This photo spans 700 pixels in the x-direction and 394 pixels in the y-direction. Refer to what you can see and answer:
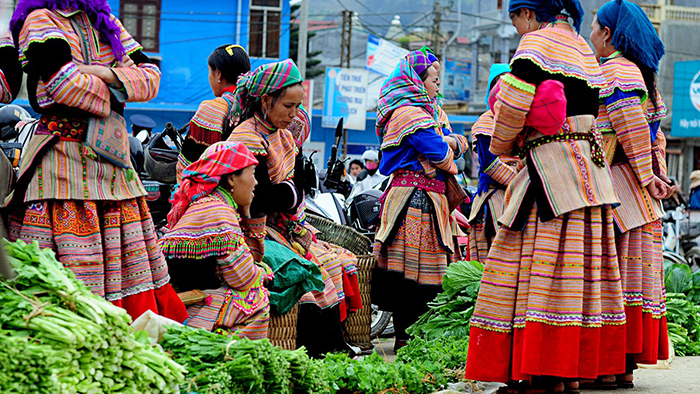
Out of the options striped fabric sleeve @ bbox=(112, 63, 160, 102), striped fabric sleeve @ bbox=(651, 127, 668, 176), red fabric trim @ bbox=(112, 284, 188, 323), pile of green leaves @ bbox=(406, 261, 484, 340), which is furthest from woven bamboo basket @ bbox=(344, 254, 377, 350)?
striped fabric sleeve @ bbox=(112, 63, 160, 102)

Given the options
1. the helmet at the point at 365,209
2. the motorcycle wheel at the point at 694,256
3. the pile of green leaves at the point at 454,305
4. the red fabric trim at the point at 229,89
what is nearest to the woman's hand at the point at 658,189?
the pile of green leaves at the point at 454,305

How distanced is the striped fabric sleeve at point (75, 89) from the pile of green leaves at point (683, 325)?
15.9ft

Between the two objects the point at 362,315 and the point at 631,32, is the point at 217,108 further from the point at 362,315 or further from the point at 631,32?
the point at 631,32

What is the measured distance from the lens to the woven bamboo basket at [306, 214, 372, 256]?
276 inches

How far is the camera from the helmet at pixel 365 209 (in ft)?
28.6

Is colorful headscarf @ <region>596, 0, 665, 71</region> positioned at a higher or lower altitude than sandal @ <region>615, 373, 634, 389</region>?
higher

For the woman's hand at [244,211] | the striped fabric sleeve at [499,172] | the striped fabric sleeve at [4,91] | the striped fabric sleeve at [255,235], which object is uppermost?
the striped fabric sleeve at [4,91]

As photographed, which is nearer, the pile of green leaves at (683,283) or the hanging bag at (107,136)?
the hanging bag at (107,136)

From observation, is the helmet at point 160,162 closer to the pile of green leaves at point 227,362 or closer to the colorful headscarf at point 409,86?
the colorful headscarf at point 409,86

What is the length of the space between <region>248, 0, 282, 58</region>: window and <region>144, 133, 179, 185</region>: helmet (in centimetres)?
2645

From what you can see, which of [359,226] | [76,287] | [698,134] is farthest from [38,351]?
[698,134]

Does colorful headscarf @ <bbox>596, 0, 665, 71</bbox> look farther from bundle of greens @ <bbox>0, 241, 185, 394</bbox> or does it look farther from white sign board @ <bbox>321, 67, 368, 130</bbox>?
white sign board @ <bbox>321, 67, 368, 130</bbox>

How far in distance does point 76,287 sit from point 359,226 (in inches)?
228

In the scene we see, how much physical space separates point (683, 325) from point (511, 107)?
3.70m
